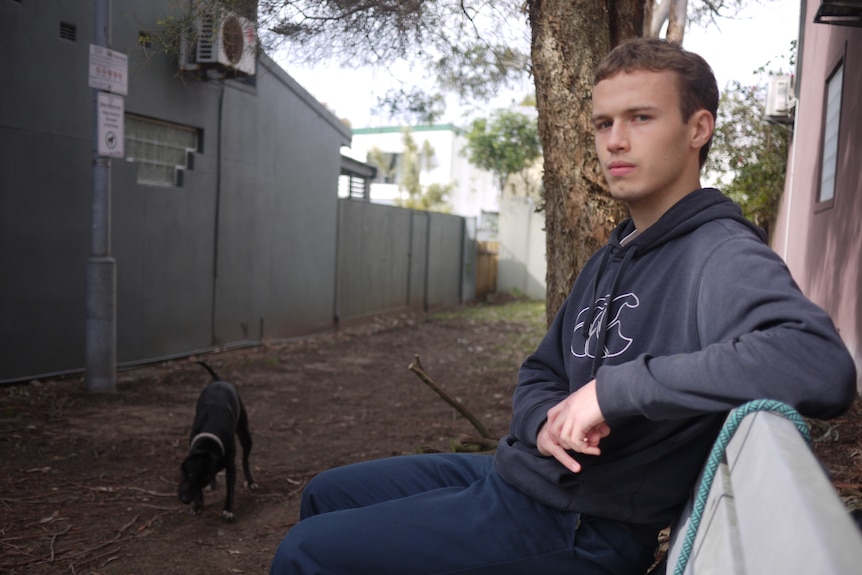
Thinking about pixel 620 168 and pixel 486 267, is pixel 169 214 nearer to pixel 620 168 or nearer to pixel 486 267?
pixel 620 168

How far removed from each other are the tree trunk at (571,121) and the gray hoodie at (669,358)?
197cm

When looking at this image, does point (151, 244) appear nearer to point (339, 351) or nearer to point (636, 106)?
point (339, 351)

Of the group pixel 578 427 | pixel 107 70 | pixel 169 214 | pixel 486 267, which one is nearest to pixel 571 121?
pixel 578 427

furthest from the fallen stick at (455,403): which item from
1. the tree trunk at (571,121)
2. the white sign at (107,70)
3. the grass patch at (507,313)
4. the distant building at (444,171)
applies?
the distant building at (444,171)

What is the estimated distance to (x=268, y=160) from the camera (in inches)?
455

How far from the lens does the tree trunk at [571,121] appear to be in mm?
4004

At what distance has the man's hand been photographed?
5.02 ft

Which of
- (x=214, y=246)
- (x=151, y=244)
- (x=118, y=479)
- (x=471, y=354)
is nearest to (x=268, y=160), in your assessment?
(x=214, y=246)

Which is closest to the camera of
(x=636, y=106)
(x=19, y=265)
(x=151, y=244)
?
(x=636, y=106)

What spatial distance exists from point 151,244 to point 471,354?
15.7 feet

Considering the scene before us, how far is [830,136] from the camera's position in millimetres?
7730

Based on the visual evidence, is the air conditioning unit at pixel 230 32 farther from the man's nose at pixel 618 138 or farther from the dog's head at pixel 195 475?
the man's nose at pixel 618 138

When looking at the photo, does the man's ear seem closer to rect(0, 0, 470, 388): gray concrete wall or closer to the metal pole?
rect(0, 0, 470, 388): gray concrete wall

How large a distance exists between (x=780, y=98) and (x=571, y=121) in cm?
902
